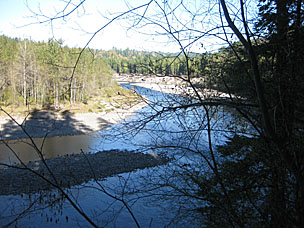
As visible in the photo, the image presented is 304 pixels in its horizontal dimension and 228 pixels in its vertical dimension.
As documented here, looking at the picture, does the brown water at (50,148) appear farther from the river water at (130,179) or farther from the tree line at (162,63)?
the tree line at (162,63)

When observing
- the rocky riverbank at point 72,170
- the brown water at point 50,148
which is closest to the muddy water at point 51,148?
the brown water at point 50,148

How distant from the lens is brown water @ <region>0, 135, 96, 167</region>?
1261cm

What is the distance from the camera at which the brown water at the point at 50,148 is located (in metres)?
12.6

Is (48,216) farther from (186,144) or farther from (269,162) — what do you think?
(269,162)

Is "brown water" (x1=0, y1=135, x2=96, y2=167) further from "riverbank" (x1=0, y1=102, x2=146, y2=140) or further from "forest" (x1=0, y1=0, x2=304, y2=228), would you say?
"forest" (x1=0, y1=0, x2=304, y2=228)

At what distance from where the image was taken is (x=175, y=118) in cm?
272

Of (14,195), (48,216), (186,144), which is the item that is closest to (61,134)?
(14,195)

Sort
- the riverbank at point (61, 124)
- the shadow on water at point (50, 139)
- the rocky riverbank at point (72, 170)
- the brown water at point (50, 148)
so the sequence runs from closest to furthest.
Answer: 1. the rocky riverbank at point (72, 170)
2. the brown water at point (50, 148)
3. the shadow on water at point (50, 139)
4. the riverbank at point (61, 124)

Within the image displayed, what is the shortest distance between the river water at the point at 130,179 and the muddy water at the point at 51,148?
0.15ft

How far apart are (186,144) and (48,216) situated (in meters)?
5.68

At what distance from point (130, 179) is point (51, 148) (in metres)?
11.4

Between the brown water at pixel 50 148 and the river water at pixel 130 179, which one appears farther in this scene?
the brown water at pixel 50 148

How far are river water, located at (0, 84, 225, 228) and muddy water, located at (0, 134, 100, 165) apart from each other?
0.04 meters

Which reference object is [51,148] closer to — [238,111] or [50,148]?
[50,148]
